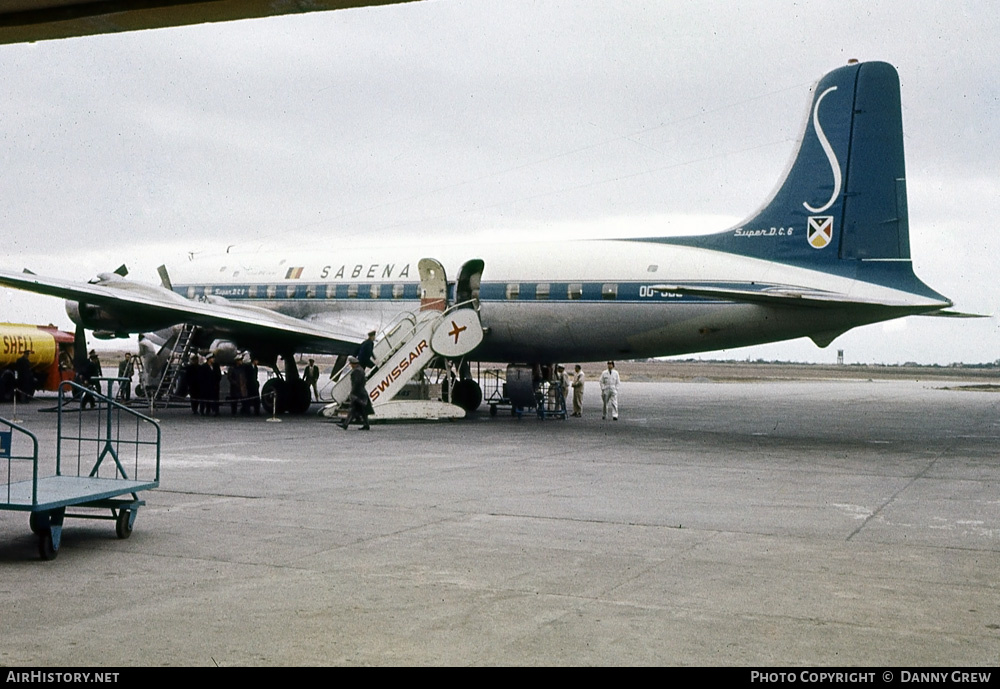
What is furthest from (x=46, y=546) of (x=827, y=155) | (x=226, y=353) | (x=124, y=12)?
(x=226, y=353)

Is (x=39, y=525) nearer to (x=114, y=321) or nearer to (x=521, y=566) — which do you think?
(x=521, y=566)

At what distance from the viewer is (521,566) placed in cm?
704

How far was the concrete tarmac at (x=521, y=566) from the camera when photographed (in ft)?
16.7

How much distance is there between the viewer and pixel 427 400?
21.6 meters

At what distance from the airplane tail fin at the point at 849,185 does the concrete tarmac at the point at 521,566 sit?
190 inches

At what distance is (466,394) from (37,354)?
1446cm

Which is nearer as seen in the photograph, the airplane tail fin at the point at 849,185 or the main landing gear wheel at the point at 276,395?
the airplane tail fin at the point at 849,185

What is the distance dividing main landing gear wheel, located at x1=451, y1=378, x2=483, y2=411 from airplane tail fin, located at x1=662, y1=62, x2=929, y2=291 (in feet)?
27.7

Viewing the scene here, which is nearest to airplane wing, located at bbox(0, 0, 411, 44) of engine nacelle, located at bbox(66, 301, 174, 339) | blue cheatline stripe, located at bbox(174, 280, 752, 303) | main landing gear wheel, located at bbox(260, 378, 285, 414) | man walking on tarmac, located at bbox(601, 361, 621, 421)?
blue cheatline stripe, located at bbox(174, 280, 752, 303)

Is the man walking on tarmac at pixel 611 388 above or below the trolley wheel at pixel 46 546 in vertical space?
above

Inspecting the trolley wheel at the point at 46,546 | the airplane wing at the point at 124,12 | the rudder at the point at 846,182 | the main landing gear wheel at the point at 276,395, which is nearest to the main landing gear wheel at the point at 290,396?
the main landing gear wheel at the point at 276,395

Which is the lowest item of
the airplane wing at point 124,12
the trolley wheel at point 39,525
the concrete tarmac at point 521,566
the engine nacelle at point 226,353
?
the concrete tarmac at point 521,566

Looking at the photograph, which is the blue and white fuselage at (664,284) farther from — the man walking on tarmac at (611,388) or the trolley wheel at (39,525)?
the trolley wheel at (39,525)

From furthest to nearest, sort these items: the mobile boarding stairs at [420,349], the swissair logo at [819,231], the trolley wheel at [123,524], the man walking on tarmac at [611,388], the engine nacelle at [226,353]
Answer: the engine nacelle at [226,353] → the man walking on tarmac at [611,388] → the mobile boarding stairs at [420,349] → the swissair logo at [819,231] → the trolley wheel at [123,524]
